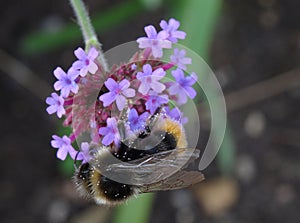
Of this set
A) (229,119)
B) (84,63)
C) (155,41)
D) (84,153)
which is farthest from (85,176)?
(229,119)

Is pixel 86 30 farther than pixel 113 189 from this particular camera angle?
Yes

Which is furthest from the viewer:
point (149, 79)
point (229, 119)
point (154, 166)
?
point (229, 119)

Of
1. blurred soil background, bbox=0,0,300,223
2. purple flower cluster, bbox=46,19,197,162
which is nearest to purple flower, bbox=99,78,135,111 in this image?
purple flower cluster, bbox=46,19,197,162

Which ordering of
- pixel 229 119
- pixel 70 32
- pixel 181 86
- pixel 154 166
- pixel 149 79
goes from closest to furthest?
pixel 154 166 → pixel 149 79 → pixel 181 86 → pixel 70 32 → pixel 229 119

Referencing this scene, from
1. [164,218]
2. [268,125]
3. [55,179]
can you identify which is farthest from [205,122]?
[55,179]

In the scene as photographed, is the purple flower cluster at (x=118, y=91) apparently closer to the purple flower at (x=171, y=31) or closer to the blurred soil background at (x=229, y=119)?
the purple flower at (x=171, y=31)

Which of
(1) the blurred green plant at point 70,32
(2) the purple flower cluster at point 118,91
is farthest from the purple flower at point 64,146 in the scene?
(1) the blurred green plant at point 70,32

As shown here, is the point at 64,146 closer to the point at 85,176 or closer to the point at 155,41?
the point at 85,176
